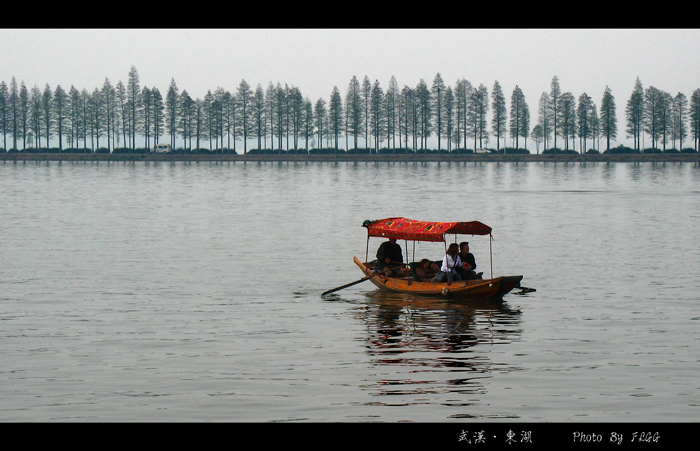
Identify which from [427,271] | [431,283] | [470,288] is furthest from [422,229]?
[470,288]

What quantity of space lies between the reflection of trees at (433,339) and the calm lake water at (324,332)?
0.08 meters

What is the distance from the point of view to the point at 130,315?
25703 mm

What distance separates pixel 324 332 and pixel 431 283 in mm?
5695

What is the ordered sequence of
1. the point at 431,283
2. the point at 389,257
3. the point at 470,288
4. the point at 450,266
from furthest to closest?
the point at 389,257
the point at 431,283
the point at 450,266
the point at 470,288

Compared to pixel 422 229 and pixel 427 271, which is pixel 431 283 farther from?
pixel 422 229

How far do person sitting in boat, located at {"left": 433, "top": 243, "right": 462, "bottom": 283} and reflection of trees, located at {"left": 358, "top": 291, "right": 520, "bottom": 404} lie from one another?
73 cm

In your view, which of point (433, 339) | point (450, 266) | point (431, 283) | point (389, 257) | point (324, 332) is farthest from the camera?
point (389, 257)

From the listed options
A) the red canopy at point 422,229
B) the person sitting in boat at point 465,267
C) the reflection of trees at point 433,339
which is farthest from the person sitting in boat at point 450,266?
the reflection of trees at point 433,339

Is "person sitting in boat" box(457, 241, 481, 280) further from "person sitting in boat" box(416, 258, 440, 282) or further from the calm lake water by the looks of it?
the calm lake water

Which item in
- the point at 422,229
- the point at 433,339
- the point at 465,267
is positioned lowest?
the point at 433,339

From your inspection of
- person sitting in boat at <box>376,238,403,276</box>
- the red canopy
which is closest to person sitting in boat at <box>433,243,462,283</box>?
the red canopy

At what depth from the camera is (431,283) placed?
91.1ft
